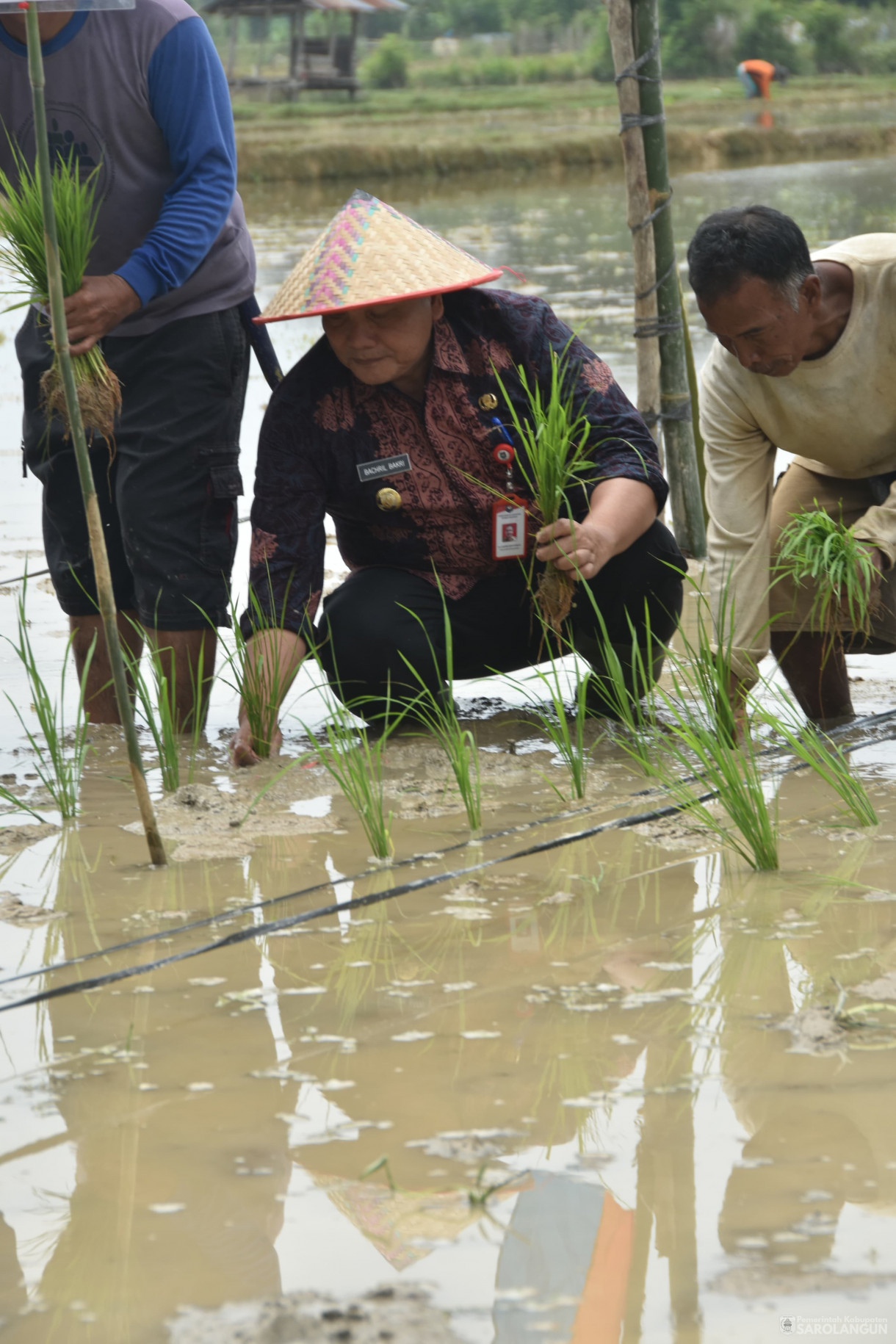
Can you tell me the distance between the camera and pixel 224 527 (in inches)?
124

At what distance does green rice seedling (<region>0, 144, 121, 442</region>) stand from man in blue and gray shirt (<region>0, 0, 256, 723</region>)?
27cm

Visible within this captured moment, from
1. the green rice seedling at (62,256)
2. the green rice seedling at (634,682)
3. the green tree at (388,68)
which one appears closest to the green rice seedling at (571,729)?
the green rice seedling at (634,682)

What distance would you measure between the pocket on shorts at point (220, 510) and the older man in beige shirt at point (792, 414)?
0.98 meters

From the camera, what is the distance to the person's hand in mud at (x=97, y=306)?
100 inches

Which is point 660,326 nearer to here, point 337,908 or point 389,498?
point 389,498

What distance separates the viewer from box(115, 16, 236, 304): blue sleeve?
2828 millimetres

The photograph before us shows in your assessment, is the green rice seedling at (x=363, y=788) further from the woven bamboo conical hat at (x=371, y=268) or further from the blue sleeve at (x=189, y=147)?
the blue sleeve at (x=189, y=147)

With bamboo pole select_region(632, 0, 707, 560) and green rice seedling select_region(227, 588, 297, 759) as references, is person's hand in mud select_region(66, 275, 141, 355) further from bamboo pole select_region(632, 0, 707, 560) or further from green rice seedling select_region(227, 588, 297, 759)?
bamboo pole select_region(632, 0, 707, 560)

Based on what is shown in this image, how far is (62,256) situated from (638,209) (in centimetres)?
249

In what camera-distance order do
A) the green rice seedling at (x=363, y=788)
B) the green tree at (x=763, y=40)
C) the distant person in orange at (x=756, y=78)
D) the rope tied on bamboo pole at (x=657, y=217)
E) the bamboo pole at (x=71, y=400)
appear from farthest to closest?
the green tree at (x=763, y=40), the distant person in orange at (x=756, y=78), the rope tied on bamboo pole at (x=657, y=217), the green rice seedling at (x=363, y=788), the bamboo pole at (x=71, y=400)

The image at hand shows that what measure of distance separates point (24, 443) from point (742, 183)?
17861 mm

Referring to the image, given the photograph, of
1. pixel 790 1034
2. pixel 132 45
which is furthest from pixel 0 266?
pixel 790 1034

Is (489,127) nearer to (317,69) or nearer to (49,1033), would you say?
(317,69)

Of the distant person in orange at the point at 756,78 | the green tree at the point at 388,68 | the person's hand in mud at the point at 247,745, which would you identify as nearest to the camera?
the person's hand in mud at the point at 247,745
